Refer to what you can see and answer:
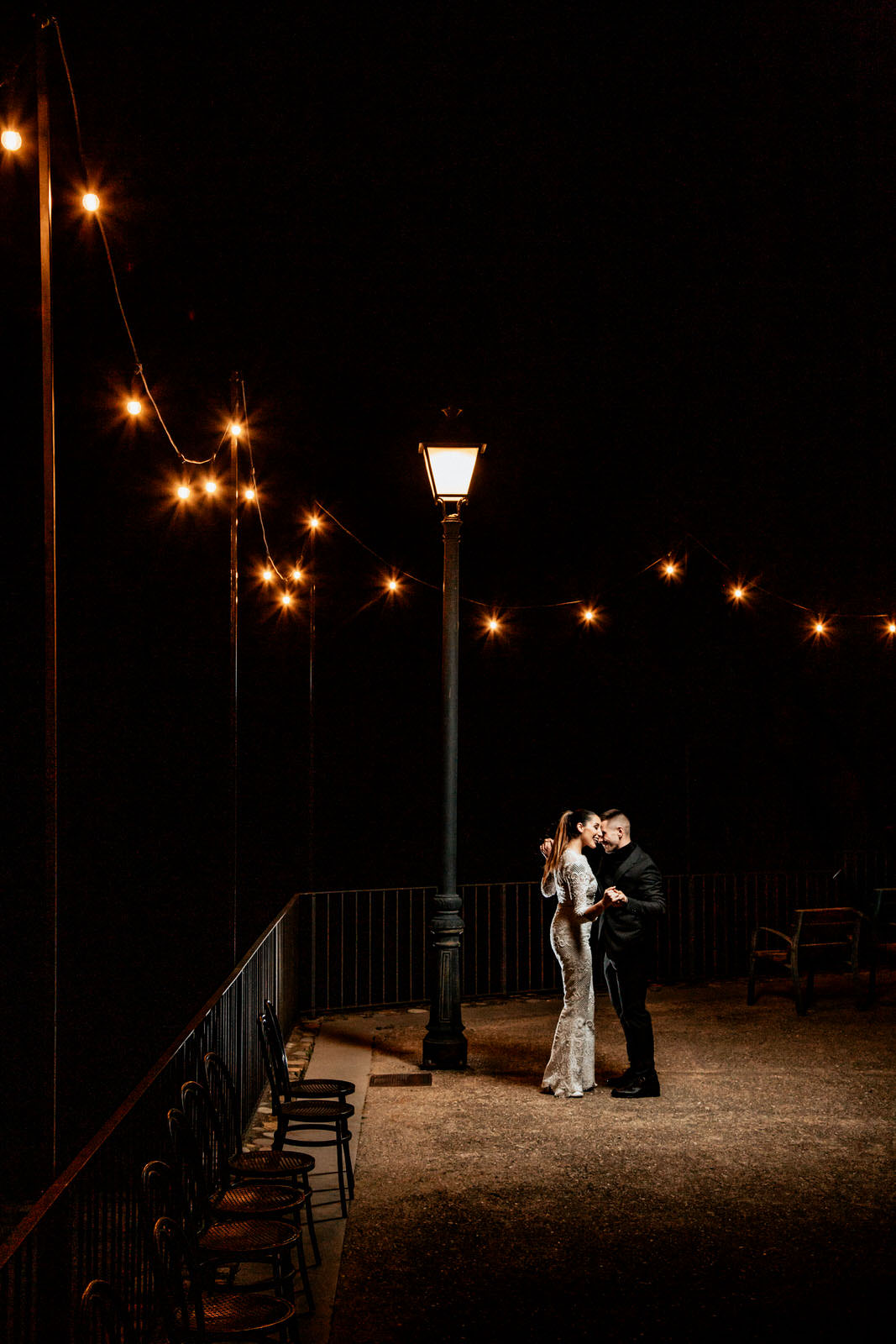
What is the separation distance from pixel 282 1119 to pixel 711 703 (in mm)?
15557

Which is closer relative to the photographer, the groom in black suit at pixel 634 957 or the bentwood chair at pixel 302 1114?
the bentwood chair at pixel 302 1114

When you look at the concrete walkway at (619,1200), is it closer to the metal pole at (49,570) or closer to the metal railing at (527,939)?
the metal pole at (49,570)

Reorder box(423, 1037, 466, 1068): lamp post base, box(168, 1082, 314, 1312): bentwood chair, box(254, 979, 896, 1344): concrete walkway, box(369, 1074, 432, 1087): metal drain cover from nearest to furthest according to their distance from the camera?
box(168, 1082, 314, 1312): bentwood chair → box(254, 979, 896, 1344): concrete walkway → box(369, 1074, 432, 1087): metal drain cover → box(423, 1037, 466, 1068): lamp post base

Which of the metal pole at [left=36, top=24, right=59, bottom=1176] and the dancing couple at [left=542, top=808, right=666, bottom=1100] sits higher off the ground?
the metal pole at [left=36, top=24, right=59, bottom=1176]

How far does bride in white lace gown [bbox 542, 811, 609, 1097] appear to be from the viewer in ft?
27.9

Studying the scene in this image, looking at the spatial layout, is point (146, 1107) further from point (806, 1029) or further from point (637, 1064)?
point (806, 1029)

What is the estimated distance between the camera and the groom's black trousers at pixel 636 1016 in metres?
8.41

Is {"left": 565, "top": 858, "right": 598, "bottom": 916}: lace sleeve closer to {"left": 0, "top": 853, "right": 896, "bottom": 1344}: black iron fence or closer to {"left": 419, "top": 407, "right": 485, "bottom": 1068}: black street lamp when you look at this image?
{"left": 419, "top": 407, "right": 485, "bottom": 1068}: black street lamp

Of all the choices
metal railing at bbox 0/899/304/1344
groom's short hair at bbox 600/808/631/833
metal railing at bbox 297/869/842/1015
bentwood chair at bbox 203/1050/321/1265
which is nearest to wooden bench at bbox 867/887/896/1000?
metal railing at bbox 297/869/842/1015

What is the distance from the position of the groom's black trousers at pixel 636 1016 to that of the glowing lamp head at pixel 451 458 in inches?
159

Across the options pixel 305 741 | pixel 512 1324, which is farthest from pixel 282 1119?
pixel 305 741

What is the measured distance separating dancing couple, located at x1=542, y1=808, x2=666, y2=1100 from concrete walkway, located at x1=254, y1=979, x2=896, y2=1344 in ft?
0.66

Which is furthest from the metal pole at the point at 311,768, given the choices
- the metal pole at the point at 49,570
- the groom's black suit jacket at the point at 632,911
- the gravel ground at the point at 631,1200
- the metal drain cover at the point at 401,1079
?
the metal pole at the point at 49,570

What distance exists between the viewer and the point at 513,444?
21859 mm
